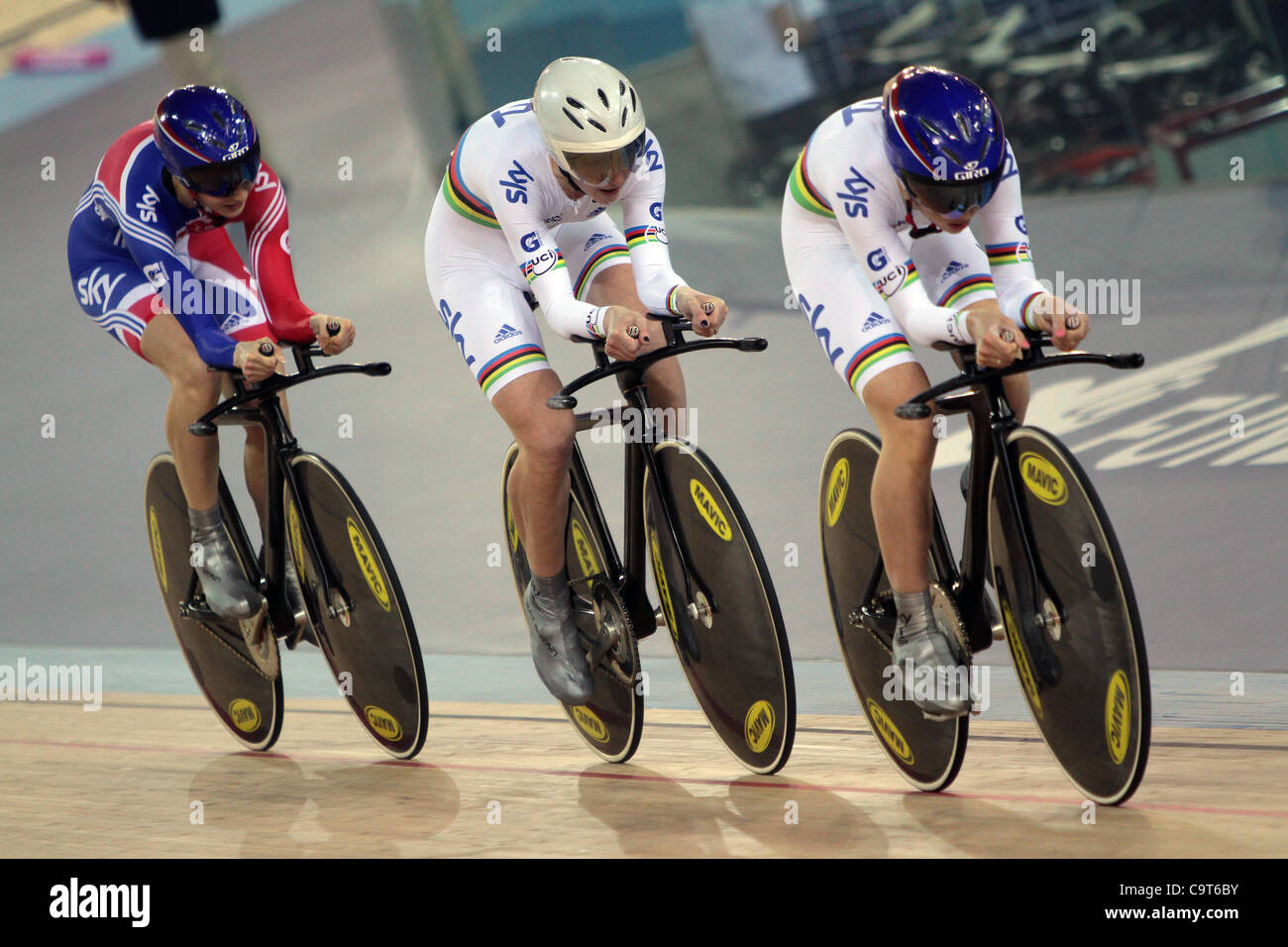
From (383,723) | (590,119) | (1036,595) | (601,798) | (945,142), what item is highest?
(590,119)

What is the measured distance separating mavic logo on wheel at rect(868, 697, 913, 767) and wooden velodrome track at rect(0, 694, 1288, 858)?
0.07m

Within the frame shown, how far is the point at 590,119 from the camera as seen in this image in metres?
2.71

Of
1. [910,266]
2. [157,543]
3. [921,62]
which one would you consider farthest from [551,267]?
[921,62]

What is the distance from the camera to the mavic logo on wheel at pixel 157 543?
3914 mm

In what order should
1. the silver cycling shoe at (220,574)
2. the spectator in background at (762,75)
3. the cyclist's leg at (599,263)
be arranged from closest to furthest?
the cyclist's leg at (599,263) < the silver cycling shoe at (220,574) < the spectator in background at (762,75)

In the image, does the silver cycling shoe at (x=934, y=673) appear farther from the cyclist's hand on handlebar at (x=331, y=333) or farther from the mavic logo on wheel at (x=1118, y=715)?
the cyclist's hand on handlebar at (x=331, y=333)

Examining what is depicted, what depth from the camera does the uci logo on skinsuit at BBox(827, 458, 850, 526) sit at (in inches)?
116

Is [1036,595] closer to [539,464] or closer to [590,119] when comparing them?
[539,464]

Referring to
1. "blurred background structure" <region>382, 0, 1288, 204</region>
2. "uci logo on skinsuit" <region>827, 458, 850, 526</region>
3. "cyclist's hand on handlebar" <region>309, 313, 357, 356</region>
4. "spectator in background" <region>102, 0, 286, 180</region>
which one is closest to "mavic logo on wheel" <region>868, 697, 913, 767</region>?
"uci logo on skinsuit" <region>827, 458, 850, 526</region>

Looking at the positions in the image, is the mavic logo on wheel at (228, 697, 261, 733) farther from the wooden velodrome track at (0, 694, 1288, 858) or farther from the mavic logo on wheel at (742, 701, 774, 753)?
the mavic logo on wheel at (742, 701, 774, 753)

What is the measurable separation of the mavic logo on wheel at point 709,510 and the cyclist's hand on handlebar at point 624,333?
34 centimetres

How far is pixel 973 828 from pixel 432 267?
5.35ft

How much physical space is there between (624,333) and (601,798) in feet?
3.40

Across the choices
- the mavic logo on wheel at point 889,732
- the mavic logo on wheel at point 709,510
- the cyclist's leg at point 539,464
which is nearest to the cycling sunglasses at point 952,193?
the mavic logo on wheel at point 709,510
